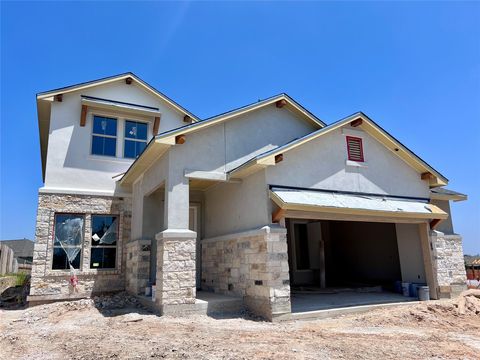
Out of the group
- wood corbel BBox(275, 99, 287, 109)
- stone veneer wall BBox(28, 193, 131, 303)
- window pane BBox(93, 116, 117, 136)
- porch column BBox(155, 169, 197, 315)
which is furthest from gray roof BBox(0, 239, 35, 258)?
wood corbel BBox(275, 99, 287, 109)

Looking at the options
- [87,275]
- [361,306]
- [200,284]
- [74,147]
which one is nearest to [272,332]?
[361,306]

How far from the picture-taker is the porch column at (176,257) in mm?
9327

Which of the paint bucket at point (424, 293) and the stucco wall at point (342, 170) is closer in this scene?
the stucco wall at point (342, 170)

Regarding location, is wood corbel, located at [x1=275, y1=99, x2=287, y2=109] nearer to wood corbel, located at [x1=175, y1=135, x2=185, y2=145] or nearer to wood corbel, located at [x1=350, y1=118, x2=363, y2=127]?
wood corbel, located at [x1=350, y1=118, x2=363, y2=127]

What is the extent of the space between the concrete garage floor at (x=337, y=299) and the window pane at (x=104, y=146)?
28.4 ft

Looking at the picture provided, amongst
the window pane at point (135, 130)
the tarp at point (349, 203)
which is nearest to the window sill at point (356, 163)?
the tarp at point (349, 203)

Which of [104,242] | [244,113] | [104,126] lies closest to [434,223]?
[244,113]

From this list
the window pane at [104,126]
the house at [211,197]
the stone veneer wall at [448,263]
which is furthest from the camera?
the window pane at [104,126]

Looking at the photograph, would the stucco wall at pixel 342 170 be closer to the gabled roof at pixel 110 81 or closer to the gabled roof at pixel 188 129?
the gabled roof at pixel 188 129

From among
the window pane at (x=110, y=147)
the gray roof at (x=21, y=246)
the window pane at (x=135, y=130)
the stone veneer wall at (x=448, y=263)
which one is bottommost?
the stone veneer wall at (x=448, y=263)

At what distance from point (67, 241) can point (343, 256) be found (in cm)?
1229

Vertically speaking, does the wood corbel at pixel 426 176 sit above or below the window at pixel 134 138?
below

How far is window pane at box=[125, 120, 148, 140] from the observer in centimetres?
1465

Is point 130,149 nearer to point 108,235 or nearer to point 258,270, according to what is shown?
point 108,235
